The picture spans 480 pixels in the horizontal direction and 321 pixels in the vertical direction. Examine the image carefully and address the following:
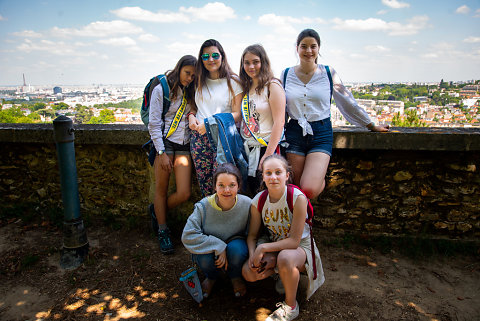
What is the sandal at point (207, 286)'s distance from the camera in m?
2.48

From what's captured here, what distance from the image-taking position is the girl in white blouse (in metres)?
2.57

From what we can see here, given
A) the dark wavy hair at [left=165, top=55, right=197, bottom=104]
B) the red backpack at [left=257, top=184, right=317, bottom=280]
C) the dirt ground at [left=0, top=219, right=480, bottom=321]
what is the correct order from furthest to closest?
the dark wavy hair at [left=165, top=55, right=197, bottom=104], the dirt ground at [left=0, top=219, right=480, bottom=321], the red backpack at [left=257, top=184, right=317, bottom=280]

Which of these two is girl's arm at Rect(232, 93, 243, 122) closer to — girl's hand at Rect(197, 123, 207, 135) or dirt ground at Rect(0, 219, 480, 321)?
girl's hand at Rect(197, 123, 207, 135)

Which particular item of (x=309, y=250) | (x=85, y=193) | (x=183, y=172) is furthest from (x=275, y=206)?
(x=85, y=193)

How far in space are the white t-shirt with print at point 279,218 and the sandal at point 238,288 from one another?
45 cm

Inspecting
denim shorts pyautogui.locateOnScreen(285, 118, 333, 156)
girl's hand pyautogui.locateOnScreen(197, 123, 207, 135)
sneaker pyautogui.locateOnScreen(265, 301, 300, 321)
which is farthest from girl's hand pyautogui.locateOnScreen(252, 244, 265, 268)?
girl's hand pyautogui.locateOnScreen(197, 123, 207, 135)

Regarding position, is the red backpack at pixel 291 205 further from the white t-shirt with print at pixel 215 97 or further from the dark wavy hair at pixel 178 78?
the dark wavy hair at pixel 178 78

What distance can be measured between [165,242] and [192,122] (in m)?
1.30

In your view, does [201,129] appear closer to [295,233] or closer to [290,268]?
[295,233]

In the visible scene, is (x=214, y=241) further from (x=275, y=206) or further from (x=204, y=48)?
(x=204, y=48)

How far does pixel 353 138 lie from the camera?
305 cm

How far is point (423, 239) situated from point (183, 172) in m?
2.56

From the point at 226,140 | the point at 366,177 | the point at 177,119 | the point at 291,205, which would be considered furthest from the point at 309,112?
the point at 177,119

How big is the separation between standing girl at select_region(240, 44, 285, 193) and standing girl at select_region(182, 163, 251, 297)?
0.30 metres
